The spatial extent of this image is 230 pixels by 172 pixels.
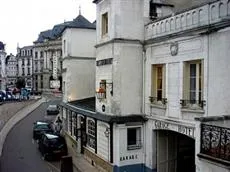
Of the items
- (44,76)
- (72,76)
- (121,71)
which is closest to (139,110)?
(121,71)

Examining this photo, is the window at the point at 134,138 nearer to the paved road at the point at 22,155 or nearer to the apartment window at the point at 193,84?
the apartment window at the point at 193,84

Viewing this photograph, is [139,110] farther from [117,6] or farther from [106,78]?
[117,6]

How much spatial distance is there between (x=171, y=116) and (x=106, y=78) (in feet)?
14.4

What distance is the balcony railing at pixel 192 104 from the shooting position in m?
13.0

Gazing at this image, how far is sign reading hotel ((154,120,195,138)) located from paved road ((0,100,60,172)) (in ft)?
25.1

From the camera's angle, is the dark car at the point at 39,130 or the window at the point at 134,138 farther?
the dark car at the point at 39,130

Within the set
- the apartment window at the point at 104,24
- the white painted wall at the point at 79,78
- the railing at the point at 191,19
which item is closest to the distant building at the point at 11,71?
the white painted wall at the point at 79,78

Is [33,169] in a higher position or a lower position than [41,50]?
lower

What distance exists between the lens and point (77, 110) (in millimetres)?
22547

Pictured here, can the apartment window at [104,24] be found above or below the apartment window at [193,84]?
above

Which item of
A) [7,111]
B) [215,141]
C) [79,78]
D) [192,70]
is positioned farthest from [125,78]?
[7,111]

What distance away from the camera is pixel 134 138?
664 inches

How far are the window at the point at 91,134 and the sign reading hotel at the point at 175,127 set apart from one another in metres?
5.30

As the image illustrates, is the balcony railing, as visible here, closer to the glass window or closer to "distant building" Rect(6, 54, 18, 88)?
the glass window
